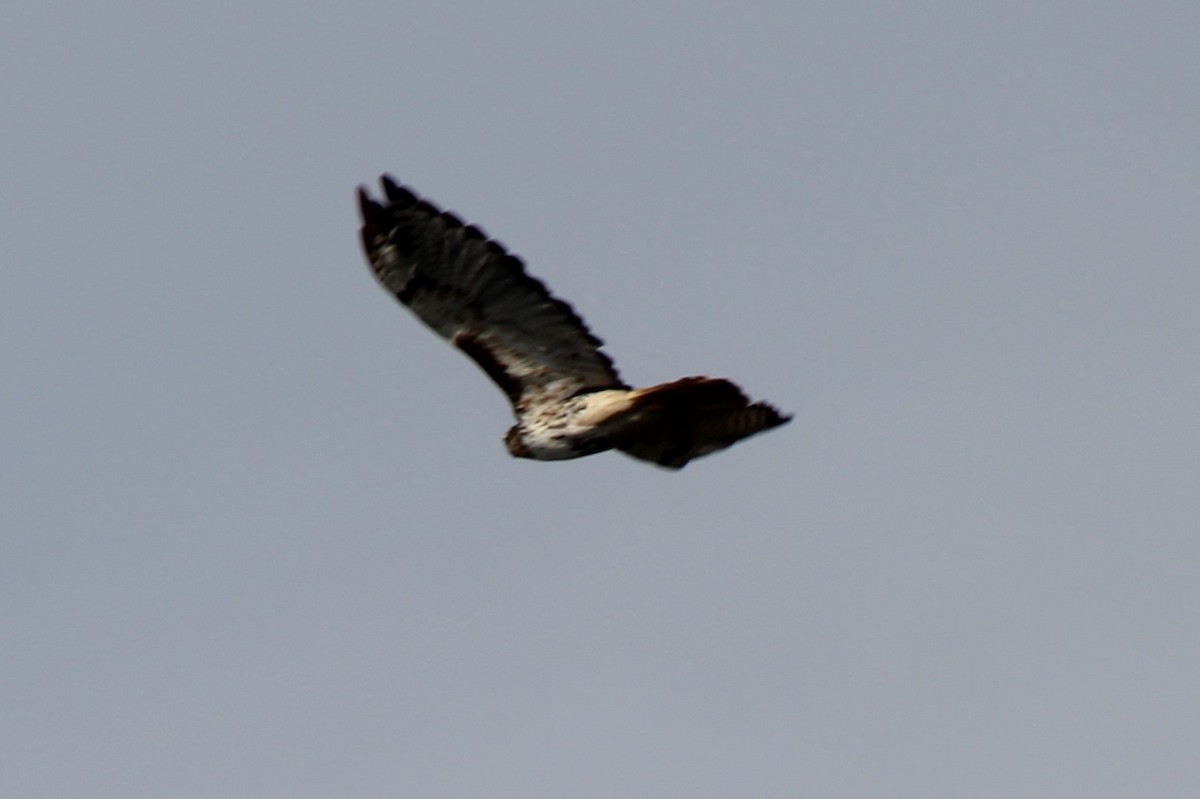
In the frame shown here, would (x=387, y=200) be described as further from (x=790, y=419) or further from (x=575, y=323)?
(x=790, y=419)

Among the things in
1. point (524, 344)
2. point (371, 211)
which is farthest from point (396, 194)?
point (524, 344)

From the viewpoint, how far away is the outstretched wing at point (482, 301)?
17.5 meters

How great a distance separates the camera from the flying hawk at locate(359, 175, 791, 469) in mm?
17250

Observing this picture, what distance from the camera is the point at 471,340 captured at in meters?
18.0

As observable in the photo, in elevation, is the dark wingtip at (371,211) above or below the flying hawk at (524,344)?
above

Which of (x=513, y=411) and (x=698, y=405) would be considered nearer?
(x=698, y=405)

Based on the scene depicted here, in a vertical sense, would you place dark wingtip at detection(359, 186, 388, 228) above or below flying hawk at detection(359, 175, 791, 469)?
above

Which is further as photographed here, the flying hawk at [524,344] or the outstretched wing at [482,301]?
the outstretched wing at [482,301]

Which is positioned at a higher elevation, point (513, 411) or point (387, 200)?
point (387, 200)

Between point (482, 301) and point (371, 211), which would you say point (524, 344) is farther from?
point (371, 211)

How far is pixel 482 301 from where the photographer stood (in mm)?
17812

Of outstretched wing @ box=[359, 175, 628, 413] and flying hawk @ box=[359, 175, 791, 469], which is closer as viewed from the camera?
flying hawk @ box=[359, 175, 791, 469]

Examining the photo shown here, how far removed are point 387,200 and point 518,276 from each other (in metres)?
1.18

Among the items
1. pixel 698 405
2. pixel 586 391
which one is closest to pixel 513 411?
pixel 586 391
